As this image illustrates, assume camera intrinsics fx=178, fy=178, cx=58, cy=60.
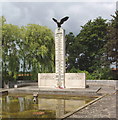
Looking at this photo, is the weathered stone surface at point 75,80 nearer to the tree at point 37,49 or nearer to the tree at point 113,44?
the tree at point 37,49

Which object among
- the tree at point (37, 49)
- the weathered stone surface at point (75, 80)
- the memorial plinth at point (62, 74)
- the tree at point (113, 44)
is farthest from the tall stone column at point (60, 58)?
the tree at point (113, 44)

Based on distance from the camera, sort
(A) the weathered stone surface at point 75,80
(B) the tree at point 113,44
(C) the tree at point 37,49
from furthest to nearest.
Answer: (B) the tree at point 113,44, (C) the tree at point 37,49, (A) the weathered stone surface at point 75,80

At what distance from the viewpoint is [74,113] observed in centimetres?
723

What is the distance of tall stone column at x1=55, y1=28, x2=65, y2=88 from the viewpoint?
15859 mm

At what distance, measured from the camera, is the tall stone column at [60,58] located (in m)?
15.9

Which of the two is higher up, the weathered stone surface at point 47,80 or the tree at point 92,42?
the tree at point 92,42

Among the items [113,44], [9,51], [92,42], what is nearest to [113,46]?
[113,44]

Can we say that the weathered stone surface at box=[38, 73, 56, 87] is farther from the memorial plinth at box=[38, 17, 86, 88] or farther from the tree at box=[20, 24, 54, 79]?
the tree at box=[20, 24, 54, 79]

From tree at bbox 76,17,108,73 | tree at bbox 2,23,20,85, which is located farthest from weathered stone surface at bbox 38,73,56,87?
tree at bbox 76,17,108,73

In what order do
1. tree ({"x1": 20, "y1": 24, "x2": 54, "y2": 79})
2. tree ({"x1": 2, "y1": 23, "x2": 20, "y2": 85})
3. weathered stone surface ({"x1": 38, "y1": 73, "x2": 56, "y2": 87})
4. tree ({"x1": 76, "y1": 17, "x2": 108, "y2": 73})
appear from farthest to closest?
tree ({"x1": 76, "y1": 17, "x2": 108, "y2": 73}) < tree ({"x1": 20, "y1": 24, "x2": 54, "y2": 79}) < tree ({"x1": 2, "y1": 23, "x2": 20, "y2": 85}) < weathered stone surface ({"x1": 38, "y1": 73, "x2": 56, "y2": 87})

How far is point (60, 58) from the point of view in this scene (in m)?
15.9

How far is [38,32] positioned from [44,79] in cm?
722

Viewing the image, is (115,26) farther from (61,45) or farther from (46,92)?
(46,92)

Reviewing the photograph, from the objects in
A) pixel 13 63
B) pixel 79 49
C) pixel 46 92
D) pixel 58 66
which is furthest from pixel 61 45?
pixel 79 49
